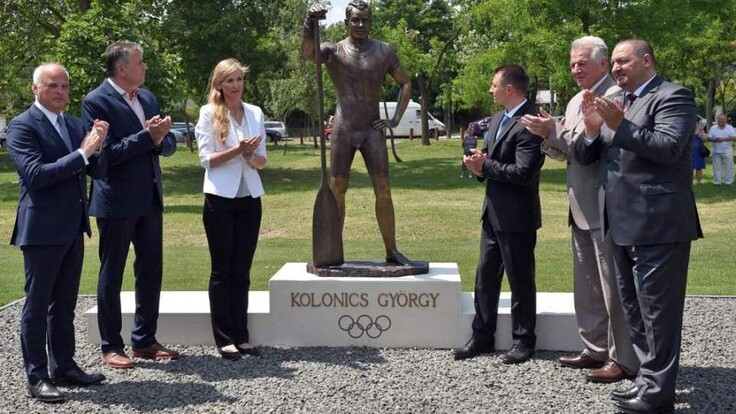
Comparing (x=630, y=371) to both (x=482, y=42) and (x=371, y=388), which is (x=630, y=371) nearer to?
(x=371, y=388)

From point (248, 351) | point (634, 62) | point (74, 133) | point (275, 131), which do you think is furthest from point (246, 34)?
point (275, 131)

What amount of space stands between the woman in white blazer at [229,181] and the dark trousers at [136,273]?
405 millimetres

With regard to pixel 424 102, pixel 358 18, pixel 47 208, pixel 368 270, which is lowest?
pixel 368 270

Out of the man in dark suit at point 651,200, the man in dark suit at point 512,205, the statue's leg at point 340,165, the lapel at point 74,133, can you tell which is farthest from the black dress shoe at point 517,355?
the lapel at point 74,133

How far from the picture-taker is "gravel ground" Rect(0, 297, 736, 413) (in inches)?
206

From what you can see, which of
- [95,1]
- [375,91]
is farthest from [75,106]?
[375,91]

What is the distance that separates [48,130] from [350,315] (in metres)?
2.69

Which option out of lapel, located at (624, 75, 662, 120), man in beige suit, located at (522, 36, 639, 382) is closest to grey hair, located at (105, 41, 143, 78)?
man in beige suit, located at (522, 36, 639, 382)

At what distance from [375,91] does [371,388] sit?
8.50 feet

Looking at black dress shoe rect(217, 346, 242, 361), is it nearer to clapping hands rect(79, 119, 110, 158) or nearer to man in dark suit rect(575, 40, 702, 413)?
clapping hands rect(79, 119, 110, 158)

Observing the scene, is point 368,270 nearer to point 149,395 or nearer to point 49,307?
point 149,395

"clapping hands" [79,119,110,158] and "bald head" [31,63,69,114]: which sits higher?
"bald head" [31,63,69,114]

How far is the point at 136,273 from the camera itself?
6227 millimetres

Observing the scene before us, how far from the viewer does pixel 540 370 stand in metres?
5.95
